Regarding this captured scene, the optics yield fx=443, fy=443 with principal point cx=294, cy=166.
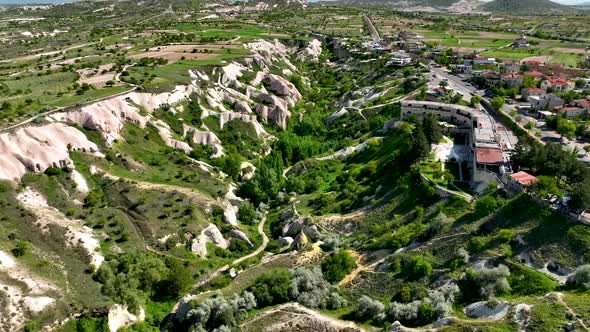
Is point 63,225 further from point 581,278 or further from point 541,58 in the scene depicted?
point 541,58

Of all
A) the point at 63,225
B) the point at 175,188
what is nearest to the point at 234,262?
the point at 175,188

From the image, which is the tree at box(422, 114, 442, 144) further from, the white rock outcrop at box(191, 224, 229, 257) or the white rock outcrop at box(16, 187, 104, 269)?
the white rock outcrop at box(16, 187, 104, 269)

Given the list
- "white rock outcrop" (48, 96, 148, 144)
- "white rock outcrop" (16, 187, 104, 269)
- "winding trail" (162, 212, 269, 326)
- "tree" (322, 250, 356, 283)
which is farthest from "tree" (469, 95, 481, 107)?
"white rock outcrop" (16, 187, 104, 269)

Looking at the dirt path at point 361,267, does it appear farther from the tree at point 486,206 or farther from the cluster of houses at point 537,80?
the cluster of houses at point 537,80

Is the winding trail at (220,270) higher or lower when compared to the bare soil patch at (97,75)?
lower

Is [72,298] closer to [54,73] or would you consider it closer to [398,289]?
[398,289]

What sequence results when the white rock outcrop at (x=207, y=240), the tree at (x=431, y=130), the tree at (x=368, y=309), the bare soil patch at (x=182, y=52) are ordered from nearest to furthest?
the tree at (x=368, y=309) → the white rock outcrop at (x=207, y=240) → the tree at (x=431, y=130) → the bare soil patch at (x=182, y=52)

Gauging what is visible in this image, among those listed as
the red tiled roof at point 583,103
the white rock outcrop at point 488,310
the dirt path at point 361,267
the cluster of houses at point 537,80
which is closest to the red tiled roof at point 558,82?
the cluster of houses at point 537,80
